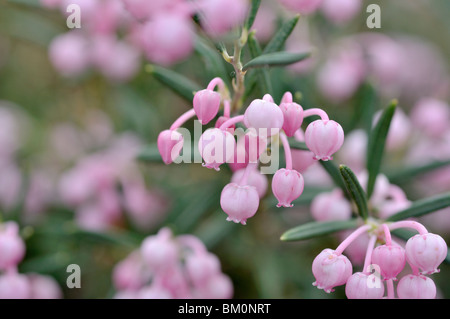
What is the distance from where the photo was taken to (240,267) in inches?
46.0

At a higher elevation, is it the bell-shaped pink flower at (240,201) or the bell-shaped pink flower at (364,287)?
the bell-shaped pink flower at (240,201)

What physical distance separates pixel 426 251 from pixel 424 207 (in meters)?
0.14

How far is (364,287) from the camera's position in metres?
0.59

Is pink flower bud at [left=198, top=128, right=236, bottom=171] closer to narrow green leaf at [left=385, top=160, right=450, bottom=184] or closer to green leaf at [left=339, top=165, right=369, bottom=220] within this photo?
green leaf at [left=339, top=165, right=369, bottom=220]

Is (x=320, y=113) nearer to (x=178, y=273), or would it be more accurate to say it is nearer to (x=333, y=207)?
(x=333, y=207)

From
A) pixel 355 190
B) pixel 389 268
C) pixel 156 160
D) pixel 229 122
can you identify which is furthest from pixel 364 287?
pixel 156 160

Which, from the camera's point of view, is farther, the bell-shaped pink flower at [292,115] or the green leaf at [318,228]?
the green leaf at [318,228]

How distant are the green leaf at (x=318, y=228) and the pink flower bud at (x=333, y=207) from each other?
0.8 inches

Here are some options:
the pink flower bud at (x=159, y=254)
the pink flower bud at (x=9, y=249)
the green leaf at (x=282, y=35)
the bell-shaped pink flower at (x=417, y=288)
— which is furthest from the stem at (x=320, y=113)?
the pink flower bud at (x=9, y=249)

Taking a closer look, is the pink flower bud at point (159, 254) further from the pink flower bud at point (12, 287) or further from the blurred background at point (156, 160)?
the pink flower bud at point (12, 287)

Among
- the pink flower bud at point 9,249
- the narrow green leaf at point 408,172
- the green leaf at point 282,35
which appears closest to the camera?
the green leaf at point 282,35

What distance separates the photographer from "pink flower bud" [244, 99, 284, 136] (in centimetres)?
55

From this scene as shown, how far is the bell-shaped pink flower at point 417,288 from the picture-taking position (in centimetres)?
61
